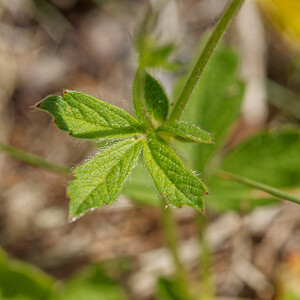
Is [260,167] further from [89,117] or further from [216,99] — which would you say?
[89,117]

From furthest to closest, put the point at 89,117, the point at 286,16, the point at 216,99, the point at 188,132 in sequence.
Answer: the point at 286,16
the point at 216,99
the point at 89,117
the point at 188,132

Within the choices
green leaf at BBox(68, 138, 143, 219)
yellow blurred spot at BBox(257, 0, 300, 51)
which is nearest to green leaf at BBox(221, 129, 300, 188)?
green leaf at BBox(68, 138, 143, 219)

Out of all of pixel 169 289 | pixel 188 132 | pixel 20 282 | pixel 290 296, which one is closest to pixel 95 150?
pixel 20 282

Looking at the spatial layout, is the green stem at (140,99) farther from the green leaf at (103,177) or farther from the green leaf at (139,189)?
the green leaf at (139,189)

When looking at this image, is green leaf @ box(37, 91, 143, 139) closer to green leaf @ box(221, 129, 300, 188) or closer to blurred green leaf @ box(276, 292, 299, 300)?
green leaf @ box(221, 129, 300, 188)

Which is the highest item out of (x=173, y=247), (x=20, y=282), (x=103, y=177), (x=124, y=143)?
(x=124, y=143)
